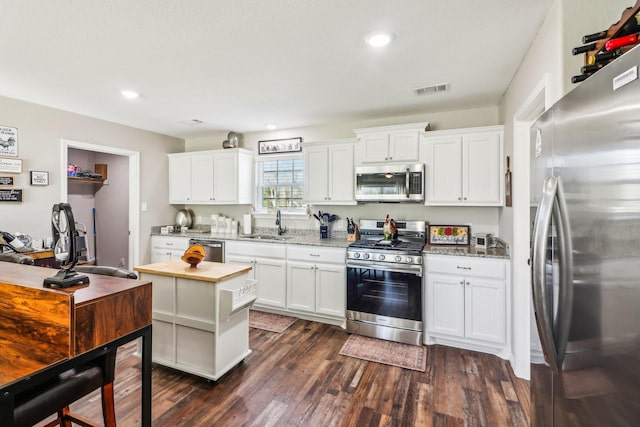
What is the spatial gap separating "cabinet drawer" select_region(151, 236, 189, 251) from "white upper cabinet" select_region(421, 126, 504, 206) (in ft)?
11.3

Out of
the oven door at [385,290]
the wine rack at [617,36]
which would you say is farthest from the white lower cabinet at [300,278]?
the wine rack at [617,36]

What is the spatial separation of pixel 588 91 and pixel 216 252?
4.09 m

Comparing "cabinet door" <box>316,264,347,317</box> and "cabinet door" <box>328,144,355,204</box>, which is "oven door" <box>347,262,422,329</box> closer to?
"cabinet door" <box>316,264,347,317</box>

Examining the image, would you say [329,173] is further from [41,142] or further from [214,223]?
[41,142]

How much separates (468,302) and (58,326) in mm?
2984

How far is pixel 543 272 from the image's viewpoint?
1.05 m

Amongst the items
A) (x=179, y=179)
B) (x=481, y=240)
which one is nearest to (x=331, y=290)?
(x=481, y=240)

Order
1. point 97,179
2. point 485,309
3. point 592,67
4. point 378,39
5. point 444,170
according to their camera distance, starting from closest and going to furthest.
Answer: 1. point 592,67
2. point 378,39
3. point 485,309
4. point 444,170
5. point 97,179

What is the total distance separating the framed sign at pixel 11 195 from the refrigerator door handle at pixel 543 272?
4.66 meters

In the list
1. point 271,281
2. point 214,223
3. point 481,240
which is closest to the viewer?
point 481,240

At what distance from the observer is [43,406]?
1.18m

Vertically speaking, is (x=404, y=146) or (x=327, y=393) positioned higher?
(x=404, y=146)

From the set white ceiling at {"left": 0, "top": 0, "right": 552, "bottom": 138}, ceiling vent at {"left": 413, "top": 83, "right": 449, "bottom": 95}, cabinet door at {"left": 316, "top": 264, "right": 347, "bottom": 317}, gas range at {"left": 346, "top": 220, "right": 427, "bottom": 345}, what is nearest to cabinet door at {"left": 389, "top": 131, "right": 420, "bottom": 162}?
white ceiling at {"left": 0, "top": 0, "right": 552, "bottom": 138}

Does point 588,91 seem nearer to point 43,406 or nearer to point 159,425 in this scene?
point 43,406
